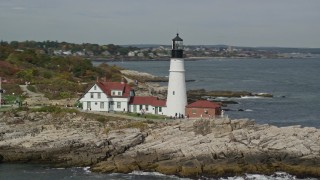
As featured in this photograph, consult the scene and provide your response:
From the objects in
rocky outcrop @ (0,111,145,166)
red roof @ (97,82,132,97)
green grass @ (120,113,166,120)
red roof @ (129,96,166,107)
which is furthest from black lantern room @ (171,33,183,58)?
rocky outcrop @ (0,111,145,166)

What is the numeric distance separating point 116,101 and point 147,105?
2.37 meters

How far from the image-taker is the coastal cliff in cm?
3234

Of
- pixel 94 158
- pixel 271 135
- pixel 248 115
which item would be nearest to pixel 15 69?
pixel 248 115

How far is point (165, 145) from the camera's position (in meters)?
33.5

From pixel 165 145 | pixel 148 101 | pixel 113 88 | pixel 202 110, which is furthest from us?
pixel 113 88

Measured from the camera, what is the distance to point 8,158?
35.2 m

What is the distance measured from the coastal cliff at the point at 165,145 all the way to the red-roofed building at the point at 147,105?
3685 millimetres

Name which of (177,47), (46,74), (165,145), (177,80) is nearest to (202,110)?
(177,80)

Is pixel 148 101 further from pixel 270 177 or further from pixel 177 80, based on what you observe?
pixel 270 177

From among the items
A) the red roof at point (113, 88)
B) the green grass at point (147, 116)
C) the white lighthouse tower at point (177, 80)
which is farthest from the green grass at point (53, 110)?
the white lighthouse tower at point (177, 80)

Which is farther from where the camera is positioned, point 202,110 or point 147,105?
point 147,105

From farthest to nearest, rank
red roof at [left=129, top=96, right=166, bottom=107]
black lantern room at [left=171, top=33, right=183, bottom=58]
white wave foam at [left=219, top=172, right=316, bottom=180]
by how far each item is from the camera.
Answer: red roof at [left=129, top=96, right=166, bottom=107], black lantern room at [left=171, top=33, right=183, bottom=58], white wave foam at [left=219, top=172, right=316, bottom=180]

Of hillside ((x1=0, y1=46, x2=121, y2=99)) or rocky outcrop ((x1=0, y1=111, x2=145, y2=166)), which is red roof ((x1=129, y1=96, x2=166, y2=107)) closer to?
rocky outcrop ((x1=0, y1=111, x2=145, y2=166))

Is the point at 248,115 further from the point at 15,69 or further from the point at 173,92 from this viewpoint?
the point at 15,69
